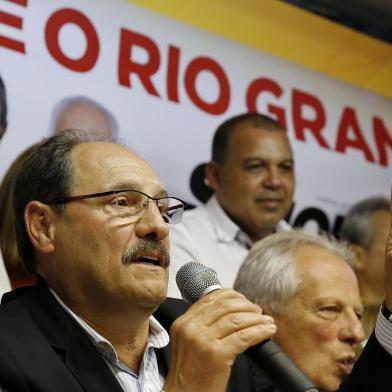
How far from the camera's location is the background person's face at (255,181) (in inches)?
120

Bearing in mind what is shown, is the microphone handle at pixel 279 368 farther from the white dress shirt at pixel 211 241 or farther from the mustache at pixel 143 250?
the white dress shirt at pixel 211 241

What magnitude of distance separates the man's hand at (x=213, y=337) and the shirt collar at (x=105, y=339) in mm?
193

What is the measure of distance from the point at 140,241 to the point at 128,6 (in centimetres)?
136

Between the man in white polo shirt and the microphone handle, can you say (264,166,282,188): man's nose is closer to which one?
the man in white polo shirt

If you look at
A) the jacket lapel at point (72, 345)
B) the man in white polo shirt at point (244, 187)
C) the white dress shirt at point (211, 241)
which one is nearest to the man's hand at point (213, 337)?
the jacket lapel at point (72, 345)

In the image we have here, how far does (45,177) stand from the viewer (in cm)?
178

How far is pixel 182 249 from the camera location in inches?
109

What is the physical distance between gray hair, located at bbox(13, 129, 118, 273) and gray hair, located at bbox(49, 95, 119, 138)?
2.34 ft

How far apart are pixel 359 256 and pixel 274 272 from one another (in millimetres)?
1163

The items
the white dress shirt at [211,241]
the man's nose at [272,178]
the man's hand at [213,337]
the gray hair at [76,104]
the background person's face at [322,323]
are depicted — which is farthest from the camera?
the man's nose at [272,178]

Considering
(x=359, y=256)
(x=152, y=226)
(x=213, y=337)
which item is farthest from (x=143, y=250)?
(x=359, y=256)

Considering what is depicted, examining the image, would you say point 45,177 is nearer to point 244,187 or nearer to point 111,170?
point 111,170

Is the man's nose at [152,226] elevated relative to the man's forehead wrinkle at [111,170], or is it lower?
lower

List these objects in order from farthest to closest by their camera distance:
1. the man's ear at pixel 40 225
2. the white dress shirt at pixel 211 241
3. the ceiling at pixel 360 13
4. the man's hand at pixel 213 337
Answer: the ceiling at pixel 360 13, the white dress shirt at pixel 211 241, the man's ear at pixel 40 225, the man's hand at pixel 213 337
